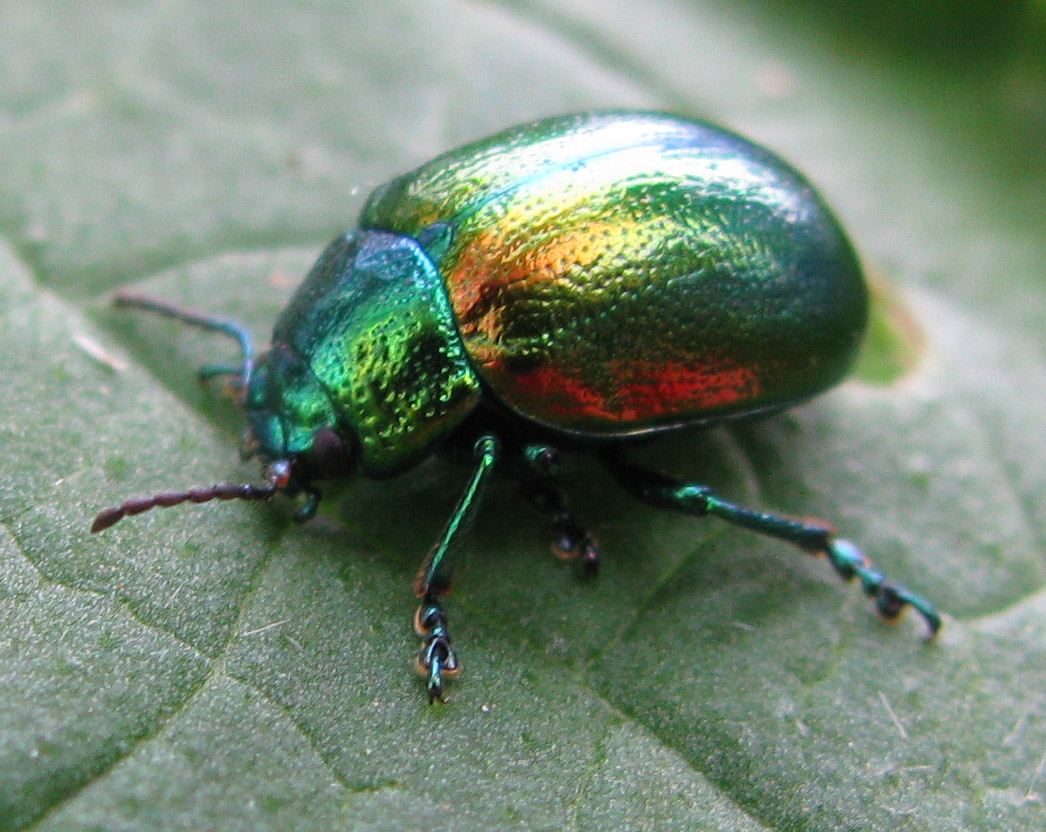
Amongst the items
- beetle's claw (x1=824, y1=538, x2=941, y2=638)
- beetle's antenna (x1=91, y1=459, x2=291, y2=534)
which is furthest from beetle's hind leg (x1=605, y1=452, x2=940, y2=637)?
beetle's antenna (x1=91, y1=459, x2=291, y2=534)

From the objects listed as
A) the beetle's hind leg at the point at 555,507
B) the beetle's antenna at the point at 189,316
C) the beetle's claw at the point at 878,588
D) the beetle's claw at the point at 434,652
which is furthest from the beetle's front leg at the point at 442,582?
the beetle's claw at the point at 878,588

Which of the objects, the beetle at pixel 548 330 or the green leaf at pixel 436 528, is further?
the beetle at pixel 548 330

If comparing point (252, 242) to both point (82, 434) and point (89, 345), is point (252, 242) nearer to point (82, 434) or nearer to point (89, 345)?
point (89, 345)

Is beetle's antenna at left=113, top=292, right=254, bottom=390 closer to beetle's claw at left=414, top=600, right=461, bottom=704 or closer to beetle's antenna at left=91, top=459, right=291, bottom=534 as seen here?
beetle's antenna at left=91, top=459, right=291, bottom=534

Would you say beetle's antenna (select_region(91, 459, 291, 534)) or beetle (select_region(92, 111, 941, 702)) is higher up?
beetle (select_region(92, 111, 941, 702))

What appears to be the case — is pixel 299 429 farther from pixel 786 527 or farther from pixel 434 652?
pixel 786 527

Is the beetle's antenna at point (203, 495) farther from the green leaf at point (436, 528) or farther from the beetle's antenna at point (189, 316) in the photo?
the beetle's antenna at point (189, 316)
